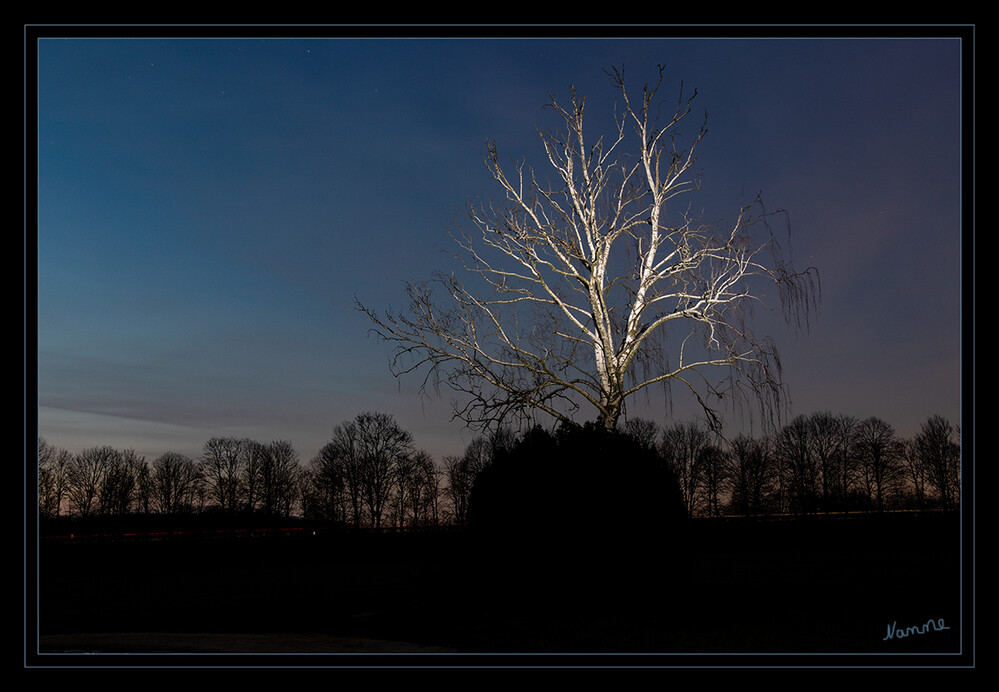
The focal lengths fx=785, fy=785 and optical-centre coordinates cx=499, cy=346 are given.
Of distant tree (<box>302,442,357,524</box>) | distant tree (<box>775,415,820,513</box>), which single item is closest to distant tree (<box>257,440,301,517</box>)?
distant tree (<box>302,442,357,524</box>)

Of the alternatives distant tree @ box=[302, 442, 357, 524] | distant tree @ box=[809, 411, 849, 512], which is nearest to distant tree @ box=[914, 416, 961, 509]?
distant tree @ box=[809, 411, 849, 512]

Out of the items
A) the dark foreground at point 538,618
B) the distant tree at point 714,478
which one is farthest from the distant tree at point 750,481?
the dark foreground at point 538,618

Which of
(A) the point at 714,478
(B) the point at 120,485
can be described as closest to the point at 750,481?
(A) the point at 714,478

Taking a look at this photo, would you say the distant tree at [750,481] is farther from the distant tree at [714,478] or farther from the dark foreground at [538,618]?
the dark foreground at [538,618]

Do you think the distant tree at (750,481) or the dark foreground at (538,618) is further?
the distant tree at (750,481)

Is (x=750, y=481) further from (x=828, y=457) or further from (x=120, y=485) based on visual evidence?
(x=120, y=485)

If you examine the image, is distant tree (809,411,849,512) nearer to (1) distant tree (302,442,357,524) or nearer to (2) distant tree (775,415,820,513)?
(2) distant tree (775,415,820,513)

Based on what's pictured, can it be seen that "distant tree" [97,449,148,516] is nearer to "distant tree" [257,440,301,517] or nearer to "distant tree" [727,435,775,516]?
"distant tree" [257,440,301,517]

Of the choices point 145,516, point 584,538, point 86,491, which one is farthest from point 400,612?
point 86,491

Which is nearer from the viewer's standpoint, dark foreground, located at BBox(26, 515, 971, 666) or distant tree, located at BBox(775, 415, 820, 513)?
dark foreground, located at BBox(26, 515, 971, 666)
